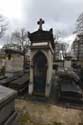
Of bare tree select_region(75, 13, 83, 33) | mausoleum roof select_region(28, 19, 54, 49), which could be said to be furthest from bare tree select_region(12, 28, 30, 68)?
mausoleum roof select_region(28, 19, 54, 49)

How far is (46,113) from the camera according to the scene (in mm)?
4766

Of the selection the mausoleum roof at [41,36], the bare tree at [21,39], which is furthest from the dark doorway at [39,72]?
the bare tree at [21,39]

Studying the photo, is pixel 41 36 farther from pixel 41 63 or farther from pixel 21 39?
pixel 21 39

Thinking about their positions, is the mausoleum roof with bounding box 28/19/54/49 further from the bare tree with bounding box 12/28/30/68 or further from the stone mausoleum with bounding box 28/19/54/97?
the bare tree with bounding box 12/28/30/68

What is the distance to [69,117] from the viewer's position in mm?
4535

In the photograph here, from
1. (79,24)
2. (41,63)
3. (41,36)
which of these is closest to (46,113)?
(41,63)

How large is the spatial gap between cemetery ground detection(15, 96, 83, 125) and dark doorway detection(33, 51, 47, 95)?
0.78 metres

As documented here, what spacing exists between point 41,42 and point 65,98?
2981 mm

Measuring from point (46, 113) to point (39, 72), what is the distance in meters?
2.43

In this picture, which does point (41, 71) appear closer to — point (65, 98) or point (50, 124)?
point (65, 98)

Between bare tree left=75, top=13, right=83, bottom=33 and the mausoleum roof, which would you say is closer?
the mausoleum roof

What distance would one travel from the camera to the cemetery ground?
412 cm

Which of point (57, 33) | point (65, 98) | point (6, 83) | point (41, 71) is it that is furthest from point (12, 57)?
point (57, 33)

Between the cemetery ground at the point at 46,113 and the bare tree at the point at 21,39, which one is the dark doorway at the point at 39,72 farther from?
the bare tree at the point at 21,39
